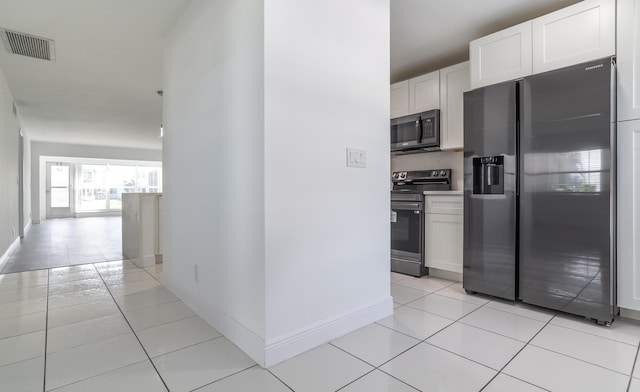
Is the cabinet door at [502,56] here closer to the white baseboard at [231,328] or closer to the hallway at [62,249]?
the white baseboard at [231,328]

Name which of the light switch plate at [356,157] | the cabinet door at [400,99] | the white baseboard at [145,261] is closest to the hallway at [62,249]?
the white baseboard at [145,261]

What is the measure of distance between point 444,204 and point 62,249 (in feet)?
18.8

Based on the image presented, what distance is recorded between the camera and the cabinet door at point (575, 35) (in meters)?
2.19

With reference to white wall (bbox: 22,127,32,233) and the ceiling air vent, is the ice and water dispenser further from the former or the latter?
white wall (bbox: 22,127,32,233)

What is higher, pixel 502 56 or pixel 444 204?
pixel 502 56

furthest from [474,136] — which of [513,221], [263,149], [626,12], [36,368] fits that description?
[36,368]

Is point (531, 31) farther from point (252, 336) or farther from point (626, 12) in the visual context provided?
point (252, 336)

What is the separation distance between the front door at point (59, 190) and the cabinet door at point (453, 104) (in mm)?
12406

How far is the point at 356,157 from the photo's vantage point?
6.82 ft

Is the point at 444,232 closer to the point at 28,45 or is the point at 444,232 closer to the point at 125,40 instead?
the point at 125,40

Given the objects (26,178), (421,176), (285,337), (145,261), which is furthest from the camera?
(26,178)

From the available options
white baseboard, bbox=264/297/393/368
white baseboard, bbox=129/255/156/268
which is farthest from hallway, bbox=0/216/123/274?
white baseboard, bbox=264/297/393/368

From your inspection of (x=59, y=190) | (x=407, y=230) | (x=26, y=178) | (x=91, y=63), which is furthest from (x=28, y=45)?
(x=59, y=190)

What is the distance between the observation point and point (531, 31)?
250 centimetres
